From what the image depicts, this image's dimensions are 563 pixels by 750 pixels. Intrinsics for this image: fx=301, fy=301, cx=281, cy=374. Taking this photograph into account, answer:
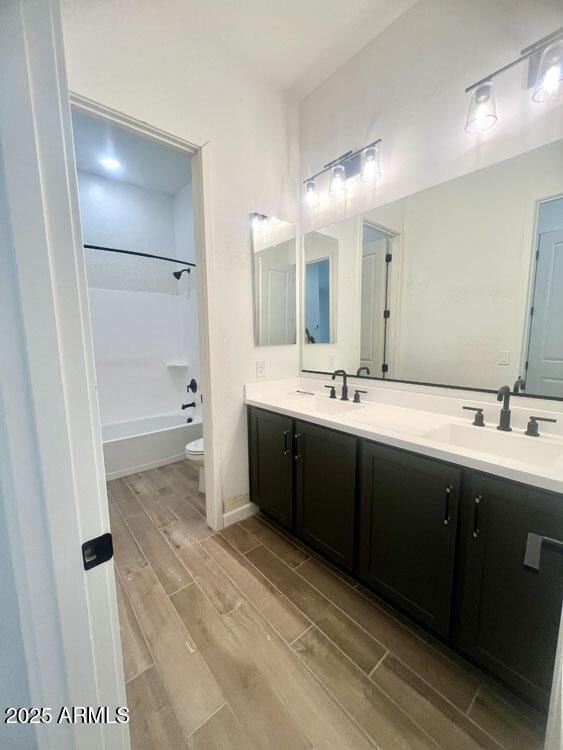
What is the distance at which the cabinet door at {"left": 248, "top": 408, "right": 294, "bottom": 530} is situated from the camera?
1.85 meters

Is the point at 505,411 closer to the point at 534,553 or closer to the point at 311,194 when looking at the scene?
the point at 534,553

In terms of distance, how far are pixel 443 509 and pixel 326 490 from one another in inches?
24.0

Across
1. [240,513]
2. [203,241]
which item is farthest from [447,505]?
[203,241]

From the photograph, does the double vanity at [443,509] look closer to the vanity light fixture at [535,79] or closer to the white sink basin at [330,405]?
the white sink basin at [330,405]

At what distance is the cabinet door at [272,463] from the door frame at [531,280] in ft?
3.90

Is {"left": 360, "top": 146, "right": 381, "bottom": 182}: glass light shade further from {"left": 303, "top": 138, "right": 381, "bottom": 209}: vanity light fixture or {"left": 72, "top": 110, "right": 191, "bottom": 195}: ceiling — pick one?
{"left": 72, "top": 110, "right": 191, "bottom": 195}: ceiling

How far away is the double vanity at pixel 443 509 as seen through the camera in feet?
3.20

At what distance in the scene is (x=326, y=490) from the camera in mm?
1627

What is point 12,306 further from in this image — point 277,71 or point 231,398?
point 277,71

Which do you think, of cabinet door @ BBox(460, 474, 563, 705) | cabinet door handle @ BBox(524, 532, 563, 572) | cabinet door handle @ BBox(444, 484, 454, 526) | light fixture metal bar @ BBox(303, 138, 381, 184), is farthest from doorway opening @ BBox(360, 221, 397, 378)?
cabinet door handle @ BBox(524, 532, 563, 572)

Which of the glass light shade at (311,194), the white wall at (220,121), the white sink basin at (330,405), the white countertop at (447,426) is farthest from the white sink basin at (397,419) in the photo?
the glass light shade at (311,194)

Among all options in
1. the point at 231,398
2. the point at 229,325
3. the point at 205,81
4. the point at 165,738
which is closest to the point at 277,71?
the point at 205,81

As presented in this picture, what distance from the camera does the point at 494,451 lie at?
1348mm

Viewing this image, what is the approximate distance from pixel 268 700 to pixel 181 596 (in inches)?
25.1
